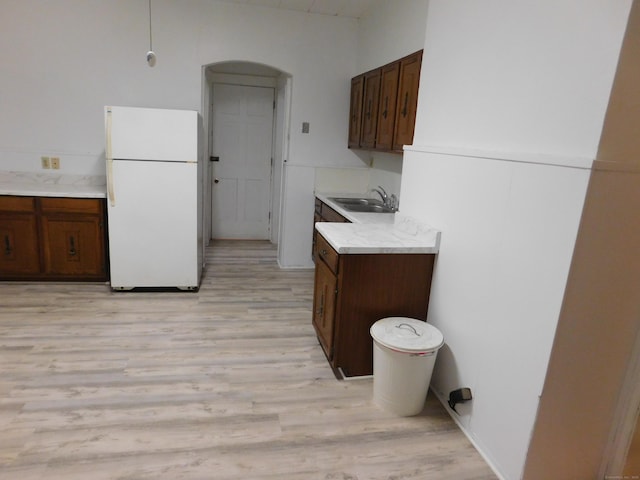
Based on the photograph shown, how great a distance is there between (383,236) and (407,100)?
1.17 m

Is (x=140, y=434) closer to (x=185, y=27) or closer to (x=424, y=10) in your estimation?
(x=424, y=10)

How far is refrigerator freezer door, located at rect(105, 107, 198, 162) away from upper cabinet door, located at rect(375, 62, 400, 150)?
1541 millimetres

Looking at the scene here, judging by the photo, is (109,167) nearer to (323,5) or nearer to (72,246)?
Answer: (72,246)

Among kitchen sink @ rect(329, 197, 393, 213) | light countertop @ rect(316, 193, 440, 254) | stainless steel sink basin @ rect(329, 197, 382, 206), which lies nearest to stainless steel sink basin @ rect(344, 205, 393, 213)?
kitchen sink @ rect(329, 197, 393, 213)

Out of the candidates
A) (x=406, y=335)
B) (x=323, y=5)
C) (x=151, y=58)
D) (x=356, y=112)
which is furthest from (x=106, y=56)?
(x=406, y=335)

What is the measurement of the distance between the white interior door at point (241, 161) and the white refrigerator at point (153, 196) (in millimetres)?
1708

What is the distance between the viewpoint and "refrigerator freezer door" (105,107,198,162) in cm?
342

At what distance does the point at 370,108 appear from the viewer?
3.92m

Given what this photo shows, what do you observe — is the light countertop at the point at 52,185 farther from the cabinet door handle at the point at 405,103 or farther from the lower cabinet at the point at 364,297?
the cabinet door handle at the point at 405,103

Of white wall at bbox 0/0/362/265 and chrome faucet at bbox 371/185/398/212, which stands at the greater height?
white wall at bbox 0/0/362/265

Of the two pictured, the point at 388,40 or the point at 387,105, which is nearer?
the point at 387,105

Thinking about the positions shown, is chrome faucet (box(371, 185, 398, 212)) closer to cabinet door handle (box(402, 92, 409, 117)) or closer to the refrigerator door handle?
cabinet door handle (box(402, 92, 409, 117))

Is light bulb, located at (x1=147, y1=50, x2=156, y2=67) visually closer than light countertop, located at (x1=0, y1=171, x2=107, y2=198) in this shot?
No

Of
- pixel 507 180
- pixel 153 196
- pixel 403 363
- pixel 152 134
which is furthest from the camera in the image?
pixel 153 196
